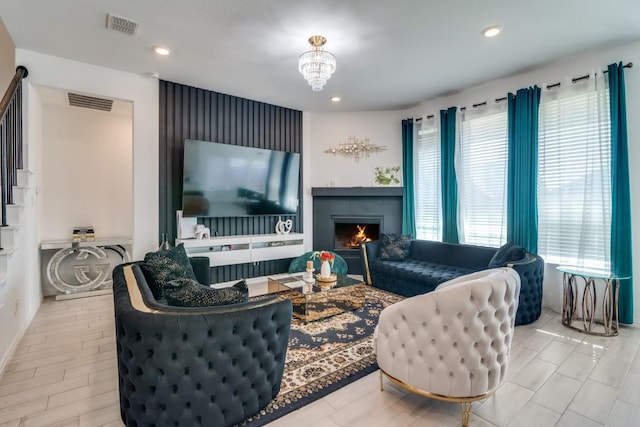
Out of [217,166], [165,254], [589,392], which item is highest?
[217,166]

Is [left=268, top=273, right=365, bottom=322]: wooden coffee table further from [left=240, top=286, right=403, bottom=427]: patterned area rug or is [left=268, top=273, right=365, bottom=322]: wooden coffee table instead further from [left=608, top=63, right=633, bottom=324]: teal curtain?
Answer: [left=608, top=63, right=633, bottom=324]: teal curtain

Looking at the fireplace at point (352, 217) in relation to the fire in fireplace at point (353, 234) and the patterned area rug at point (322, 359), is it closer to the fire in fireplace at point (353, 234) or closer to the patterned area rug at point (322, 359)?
the fire in fireplace at point (353, 234)

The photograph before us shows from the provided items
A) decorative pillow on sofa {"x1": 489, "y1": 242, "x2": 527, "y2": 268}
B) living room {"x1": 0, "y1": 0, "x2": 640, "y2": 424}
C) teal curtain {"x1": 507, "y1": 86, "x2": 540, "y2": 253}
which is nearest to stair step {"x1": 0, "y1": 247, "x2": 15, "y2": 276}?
living room {"x1": 0, "y1": 0, "x2": 640, "y2": 424}

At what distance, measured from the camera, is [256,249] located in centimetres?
493

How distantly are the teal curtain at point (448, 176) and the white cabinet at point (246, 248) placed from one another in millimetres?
2478

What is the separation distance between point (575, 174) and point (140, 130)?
222 inches

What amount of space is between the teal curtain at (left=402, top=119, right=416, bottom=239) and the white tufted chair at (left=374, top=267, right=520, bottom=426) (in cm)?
354

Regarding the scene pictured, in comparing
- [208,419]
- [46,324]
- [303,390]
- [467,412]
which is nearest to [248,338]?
[208,419]

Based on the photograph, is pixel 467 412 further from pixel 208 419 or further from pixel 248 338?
pixel 208 419

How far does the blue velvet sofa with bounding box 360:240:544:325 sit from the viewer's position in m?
3.33

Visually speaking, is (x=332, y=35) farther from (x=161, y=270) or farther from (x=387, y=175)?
(x=387, y=175)

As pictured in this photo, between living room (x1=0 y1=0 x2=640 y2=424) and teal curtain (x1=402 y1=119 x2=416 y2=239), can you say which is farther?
teal curtain (x1=402 y1=119 x2=416 y2=239)

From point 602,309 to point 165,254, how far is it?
4693 mm

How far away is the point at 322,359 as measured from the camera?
254 cm
